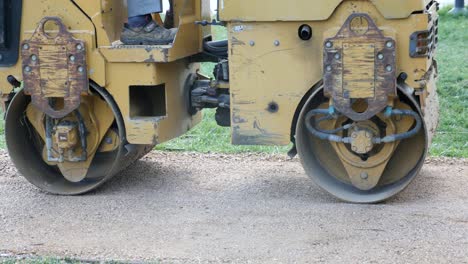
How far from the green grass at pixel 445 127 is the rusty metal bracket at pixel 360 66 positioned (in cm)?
210

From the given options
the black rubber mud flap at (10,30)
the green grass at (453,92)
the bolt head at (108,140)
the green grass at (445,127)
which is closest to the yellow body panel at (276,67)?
the bolt head at (108,140)

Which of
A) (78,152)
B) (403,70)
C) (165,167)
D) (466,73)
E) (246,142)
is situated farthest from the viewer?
(466,73)

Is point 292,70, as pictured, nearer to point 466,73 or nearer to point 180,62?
point 180,62

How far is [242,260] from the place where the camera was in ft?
19.5

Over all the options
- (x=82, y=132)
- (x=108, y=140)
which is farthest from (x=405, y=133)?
(x=82, y=132)

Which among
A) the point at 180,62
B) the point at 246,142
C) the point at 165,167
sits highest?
the point at 180,62

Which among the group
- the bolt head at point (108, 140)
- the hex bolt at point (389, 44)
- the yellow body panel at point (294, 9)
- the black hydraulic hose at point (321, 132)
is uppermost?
the yellow body panel at point (294, 9)

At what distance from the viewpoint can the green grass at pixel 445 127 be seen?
29.0 ft

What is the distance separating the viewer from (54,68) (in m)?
7.16

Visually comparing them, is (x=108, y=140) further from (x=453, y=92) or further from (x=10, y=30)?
(x=453, y=92)

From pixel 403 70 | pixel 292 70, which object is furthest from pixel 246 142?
pixel 403 70

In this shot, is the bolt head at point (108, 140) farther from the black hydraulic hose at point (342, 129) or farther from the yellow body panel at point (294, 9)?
the black hydraulic hose at point (342, 129)

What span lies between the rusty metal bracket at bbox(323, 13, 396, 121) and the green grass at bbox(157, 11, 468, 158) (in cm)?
210

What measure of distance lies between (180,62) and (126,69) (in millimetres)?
602
